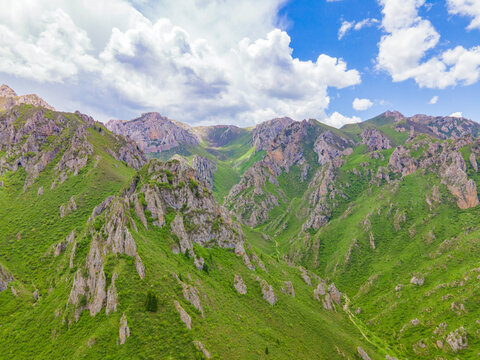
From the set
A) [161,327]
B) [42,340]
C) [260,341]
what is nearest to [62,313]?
[42,340]

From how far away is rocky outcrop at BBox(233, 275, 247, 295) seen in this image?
9756cm

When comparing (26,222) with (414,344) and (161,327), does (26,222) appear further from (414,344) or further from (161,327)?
(414,344)

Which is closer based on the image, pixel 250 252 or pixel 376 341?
pixel 376 341

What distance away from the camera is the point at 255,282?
10712cm

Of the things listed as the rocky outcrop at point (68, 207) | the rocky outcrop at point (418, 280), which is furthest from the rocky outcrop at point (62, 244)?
the rocky outcrop at point (418, 280)

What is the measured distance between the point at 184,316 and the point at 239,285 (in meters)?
41.7

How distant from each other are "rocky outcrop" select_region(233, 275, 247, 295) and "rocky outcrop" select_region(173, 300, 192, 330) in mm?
38770

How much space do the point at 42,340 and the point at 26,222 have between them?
3926 inches

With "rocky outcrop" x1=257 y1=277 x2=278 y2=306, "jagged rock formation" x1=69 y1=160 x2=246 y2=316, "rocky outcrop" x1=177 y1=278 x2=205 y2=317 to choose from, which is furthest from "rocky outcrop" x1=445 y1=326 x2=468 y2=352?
"rocky outcrop" x1=177 y1=278 x2=205 y2=317

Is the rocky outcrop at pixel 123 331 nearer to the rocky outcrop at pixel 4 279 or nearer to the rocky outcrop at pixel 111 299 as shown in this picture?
the rocky outcrop at pixel 111 299

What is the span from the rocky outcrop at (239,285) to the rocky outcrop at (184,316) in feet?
127

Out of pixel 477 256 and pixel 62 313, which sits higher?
pixel 62 313

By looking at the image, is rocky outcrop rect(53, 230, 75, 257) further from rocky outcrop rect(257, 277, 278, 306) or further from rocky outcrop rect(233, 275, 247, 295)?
rocky outcrop rect(257, 277, 278, 306)

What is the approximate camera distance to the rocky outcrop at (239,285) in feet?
320
